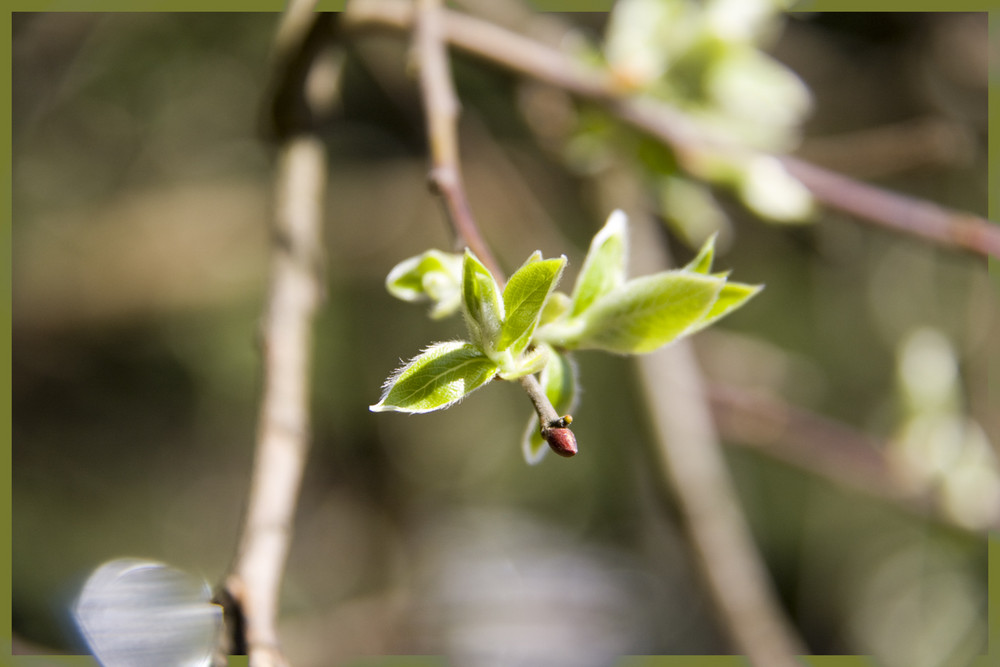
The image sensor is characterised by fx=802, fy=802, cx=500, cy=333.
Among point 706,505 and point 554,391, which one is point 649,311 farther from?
point 706,505

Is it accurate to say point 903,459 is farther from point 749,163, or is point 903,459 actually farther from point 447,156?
point 447,156

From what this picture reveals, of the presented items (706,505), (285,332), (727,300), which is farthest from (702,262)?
(706,505)

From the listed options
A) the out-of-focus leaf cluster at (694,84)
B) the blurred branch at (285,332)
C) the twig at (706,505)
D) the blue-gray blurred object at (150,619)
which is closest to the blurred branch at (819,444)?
the twig at (706,505)

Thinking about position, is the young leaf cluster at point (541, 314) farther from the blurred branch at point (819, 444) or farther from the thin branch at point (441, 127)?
the blurred branch at point (819, 444)

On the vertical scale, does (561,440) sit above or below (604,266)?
below

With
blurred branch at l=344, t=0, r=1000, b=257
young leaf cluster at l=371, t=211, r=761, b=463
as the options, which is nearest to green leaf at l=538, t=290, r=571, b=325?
young leaf cluster at l=371, t=211, r=761, b=463

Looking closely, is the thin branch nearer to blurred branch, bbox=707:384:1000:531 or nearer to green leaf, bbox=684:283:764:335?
green leaf, bbox=684:283:764:335
